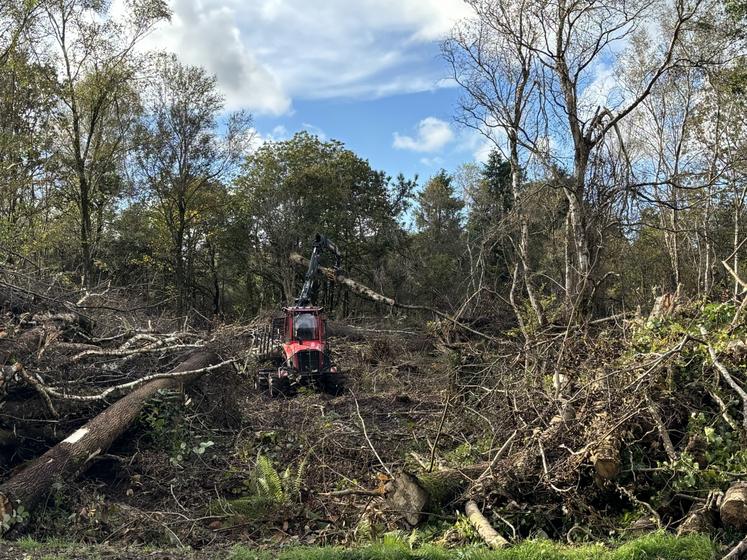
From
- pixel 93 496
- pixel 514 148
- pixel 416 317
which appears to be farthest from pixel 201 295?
pixel 93 496

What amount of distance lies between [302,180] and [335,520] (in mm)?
23798

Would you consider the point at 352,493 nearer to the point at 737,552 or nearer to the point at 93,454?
the point at 93,454

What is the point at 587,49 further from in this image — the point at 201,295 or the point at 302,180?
the point at 201,295

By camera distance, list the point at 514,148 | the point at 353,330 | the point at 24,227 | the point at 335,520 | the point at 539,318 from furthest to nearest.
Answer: the point at 353,330
the point at 24,227
the point at 514,148
the point at 539,318
the point at 335,520

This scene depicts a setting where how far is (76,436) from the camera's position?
21.7 feet

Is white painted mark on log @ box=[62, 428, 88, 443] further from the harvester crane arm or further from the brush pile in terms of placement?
the harvester crane arm

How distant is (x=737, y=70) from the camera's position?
1454cm

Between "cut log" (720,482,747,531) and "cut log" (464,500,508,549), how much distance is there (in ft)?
5.81

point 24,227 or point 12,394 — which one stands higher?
point 24,227

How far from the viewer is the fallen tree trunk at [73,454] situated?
18.1ft

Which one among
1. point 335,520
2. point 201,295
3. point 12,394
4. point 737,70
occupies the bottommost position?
point 335,520

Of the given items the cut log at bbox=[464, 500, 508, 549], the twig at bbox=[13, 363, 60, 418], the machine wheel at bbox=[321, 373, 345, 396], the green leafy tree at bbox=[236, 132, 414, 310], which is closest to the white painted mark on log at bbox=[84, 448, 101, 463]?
the twig at bbox=[13, 363, 60, 418]

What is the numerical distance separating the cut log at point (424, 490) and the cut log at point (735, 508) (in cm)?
205

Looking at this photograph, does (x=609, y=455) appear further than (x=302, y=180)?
No
